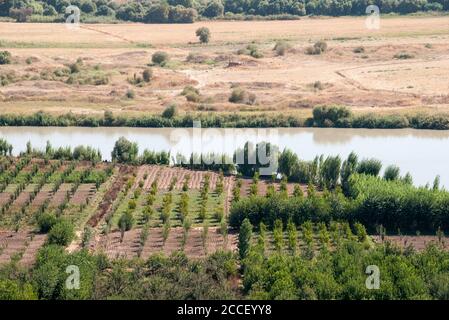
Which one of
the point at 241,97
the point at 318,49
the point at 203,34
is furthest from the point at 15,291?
the point at 203,34

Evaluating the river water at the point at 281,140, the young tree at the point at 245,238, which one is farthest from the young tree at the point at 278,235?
the river water at the point at 281,140

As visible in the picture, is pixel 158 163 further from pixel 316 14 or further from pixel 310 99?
pixel 316 14

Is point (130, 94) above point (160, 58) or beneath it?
beneath

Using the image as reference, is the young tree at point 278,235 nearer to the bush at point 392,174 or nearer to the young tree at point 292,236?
the young tree at point 292,236

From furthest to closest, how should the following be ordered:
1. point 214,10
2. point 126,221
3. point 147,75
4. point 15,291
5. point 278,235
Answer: point 214,10
point 147,75
point 126,221
point 278,235
point 15,291

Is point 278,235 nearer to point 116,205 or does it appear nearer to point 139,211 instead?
point 139,211

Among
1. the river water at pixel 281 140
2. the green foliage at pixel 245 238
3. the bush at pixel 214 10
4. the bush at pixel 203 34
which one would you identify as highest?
the bush at pixel 214 10
